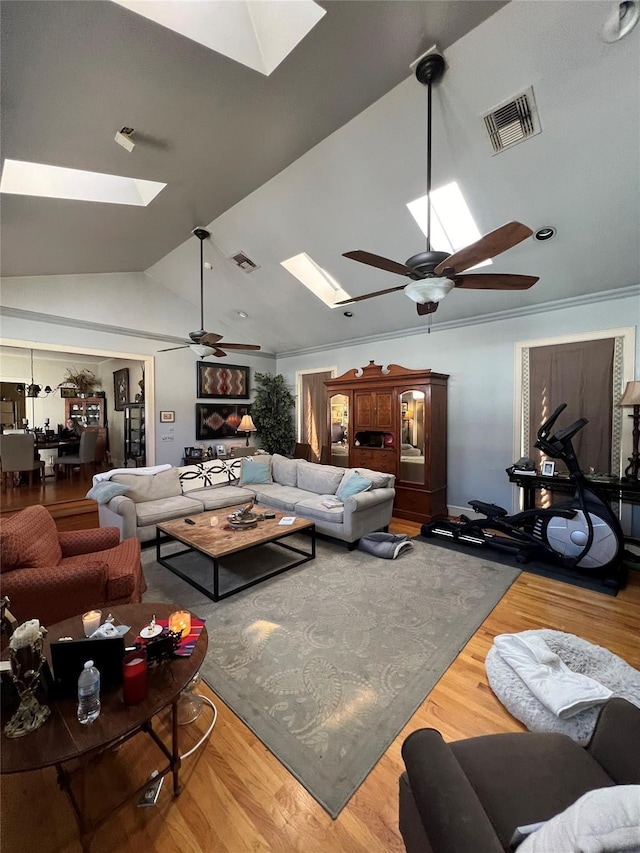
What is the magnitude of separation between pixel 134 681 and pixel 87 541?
1.71m

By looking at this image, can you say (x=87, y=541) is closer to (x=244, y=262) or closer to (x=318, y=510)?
(x=318, y=510)

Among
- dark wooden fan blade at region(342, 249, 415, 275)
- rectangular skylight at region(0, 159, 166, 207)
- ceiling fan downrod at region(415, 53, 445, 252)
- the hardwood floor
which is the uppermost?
ceiling fan downrod at region(415, 53, 445, 252)

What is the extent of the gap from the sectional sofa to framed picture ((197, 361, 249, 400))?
194cm

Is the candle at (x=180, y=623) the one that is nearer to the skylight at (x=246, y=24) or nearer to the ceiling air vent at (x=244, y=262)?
the skylight at (x=246, y=24)

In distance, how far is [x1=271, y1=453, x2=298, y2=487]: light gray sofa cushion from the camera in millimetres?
5043

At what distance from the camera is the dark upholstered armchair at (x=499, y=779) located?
2.59 ft

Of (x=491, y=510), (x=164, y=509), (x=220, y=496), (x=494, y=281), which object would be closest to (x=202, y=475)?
(x=220, y=496)

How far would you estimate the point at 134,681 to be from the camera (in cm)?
123

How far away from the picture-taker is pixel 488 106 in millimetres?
2283

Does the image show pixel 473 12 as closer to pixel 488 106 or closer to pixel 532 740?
pixel 488 106

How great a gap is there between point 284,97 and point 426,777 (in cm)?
333

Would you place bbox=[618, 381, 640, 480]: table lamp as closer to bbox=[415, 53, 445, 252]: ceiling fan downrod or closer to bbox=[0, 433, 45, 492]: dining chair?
bbox=[415, 53, 445, 252]: ceiling fan downrod

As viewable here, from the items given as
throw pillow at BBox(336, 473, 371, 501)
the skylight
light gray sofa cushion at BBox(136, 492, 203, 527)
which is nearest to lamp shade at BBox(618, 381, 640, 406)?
throw pillow at BBox(336, 473, 371, 501)

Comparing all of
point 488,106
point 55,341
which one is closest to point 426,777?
point 488,106
